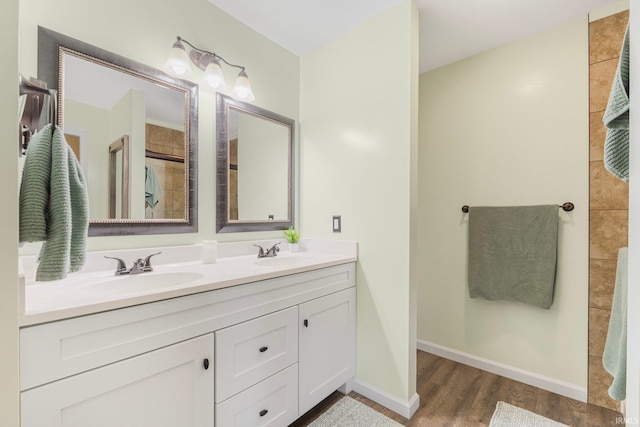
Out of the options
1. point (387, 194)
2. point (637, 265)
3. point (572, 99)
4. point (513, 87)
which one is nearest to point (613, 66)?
point (572, 99)

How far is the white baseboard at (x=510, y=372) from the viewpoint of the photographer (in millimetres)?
1743

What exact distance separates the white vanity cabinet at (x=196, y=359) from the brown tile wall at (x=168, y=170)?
665mm

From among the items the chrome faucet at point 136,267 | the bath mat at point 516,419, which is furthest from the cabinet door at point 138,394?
the bath mat at point 516,419

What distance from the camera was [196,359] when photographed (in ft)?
3.44

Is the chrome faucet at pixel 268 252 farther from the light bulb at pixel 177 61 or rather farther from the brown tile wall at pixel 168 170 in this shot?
the light bulb at pixel 177 61

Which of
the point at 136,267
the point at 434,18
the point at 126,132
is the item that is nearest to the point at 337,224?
the point at 136,267

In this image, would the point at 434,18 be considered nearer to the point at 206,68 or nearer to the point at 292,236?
the point at 206,68

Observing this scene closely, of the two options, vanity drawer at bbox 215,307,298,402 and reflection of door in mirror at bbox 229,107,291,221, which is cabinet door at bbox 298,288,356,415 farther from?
reflection of door in mirror at bbox 229,107,291,221

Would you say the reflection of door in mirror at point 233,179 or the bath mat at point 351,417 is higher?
the reflection of door in mirror at point 233,179

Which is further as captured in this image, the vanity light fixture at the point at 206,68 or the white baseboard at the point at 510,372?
the white baseboard at the point at 510,372

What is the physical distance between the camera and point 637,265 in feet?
1.61

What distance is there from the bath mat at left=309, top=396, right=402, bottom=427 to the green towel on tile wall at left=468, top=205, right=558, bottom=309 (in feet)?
3.49

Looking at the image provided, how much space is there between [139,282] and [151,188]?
0.50 m

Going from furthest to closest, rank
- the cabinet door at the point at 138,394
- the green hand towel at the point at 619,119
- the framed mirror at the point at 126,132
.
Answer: the framed mirror at the point at 126,132 < the cabinet door at the point at 138,394 < the green hand towel at the point at 619,119
